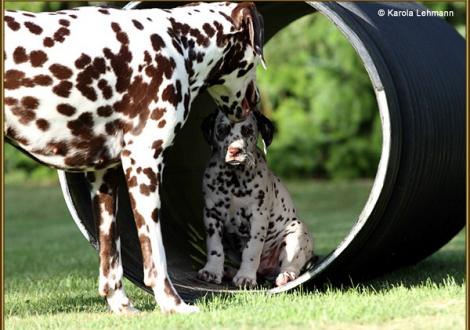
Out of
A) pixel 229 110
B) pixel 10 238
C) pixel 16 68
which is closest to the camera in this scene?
pixel 16 68

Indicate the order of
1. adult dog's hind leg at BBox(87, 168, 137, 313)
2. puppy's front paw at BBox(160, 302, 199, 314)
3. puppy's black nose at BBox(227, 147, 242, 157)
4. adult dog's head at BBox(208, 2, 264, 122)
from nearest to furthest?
puppy's front paw at BBox(160, 302, 199, 314)
adult dog's hind leg at BBox(87, 168, 137, 313)
adult dog's head at BBox(208, 2, 264, 122)
puppy's black nose at BBox(227, 147, 242, 157)

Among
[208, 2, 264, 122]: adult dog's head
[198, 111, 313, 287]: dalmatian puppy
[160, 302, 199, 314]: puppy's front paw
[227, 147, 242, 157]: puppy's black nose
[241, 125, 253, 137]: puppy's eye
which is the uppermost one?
[208, 2, 264, 122]: adult dog's head

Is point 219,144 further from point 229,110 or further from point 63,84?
point 63,84

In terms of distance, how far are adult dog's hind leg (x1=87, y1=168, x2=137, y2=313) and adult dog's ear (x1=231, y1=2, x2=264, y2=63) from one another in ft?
4.16

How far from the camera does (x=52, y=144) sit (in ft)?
19.7

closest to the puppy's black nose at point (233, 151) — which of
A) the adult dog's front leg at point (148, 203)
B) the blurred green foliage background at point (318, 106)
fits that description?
the adult dog's front leg at point (148, 203)

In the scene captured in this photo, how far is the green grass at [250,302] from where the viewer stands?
5652 millimetres

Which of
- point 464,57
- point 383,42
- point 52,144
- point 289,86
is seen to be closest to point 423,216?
point 383,42

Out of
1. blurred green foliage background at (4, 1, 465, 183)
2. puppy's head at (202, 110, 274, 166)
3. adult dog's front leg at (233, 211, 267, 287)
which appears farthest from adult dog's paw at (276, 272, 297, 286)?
blurred green foliage background at (4, 1, 465, 183)

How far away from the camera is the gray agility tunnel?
685 centimetres

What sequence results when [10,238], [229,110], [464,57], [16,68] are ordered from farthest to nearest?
[10,238] → [464,57] → [229,110] → [16,68]

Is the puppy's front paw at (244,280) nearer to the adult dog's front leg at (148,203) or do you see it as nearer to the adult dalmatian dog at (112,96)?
the adult dalmatian dog at (112,96)

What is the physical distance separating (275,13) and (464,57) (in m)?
1.99

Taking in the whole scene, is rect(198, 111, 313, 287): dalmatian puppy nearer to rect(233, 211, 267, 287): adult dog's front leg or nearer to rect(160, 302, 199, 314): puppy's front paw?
rect(233, 211, 267, 287): adult dog's front leg
